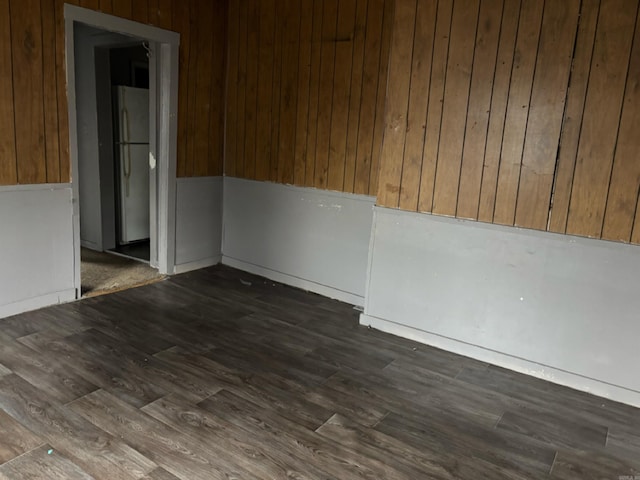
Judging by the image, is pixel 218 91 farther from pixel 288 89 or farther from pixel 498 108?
pixel 498 108

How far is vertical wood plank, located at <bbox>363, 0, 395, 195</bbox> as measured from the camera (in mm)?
3785

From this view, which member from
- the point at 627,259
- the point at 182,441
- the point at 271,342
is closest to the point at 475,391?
the point at 627,259

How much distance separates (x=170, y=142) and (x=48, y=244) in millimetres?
1397

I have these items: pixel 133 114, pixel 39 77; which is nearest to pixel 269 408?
pixel 39 77

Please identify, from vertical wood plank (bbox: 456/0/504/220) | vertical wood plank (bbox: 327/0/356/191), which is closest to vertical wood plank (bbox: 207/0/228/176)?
vertical wood plank (bbox: 327/0/356/191)

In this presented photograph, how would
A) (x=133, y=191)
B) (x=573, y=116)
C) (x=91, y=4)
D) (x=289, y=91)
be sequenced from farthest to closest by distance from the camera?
(x=133, y=191) → (x=289, y=91) → (x=91, y=4) → (x=573, y=116)

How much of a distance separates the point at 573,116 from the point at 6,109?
3.61 metres

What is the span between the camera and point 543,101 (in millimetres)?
2906

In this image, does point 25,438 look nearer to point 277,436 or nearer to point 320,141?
point 277,436

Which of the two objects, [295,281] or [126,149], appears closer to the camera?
[295,281]

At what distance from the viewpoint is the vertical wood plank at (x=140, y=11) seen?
154 inches

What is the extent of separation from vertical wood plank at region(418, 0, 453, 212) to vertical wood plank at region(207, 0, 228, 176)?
2.36 meters

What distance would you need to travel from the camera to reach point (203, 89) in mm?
4656

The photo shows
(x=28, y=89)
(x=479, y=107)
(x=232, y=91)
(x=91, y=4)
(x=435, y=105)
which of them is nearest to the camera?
(x=479, y=107)
